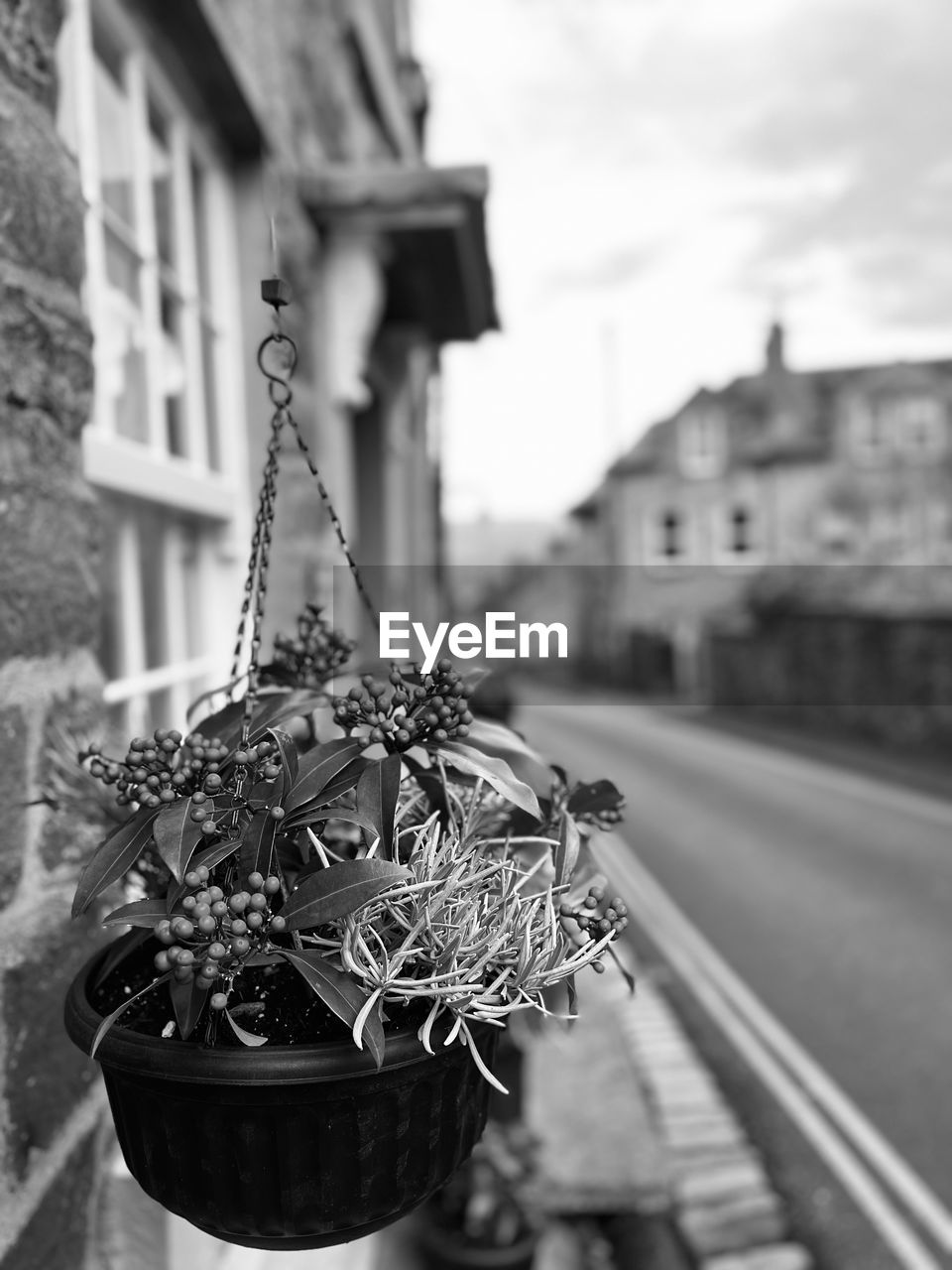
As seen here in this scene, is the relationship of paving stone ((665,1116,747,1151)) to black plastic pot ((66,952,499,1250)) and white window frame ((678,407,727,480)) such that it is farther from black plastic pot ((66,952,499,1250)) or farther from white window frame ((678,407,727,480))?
white window frame ((678,407,727,480))

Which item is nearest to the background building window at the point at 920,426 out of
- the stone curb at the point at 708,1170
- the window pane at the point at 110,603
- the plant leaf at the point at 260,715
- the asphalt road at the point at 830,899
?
the asphalt road at the point at 830,899

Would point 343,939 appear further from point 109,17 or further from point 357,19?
point 357,19

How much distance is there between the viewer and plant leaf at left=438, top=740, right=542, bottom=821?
1.04 meters

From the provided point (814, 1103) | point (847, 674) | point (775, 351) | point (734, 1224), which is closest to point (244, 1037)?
point (734, 1224)

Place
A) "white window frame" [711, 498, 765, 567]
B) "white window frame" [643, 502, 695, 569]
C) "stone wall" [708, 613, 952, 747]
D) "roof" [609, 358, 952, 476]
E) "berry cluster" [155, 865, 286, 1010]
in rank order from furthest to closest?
"white window frame" [643, 502, 695, 569] < "white window frame" [711, 498, 765, 567] < "roof" [609, 358, 952, 476] < "stone wall" [708, 613, 952, 747] < "berry cluster" [155, 865, 286, 1010]

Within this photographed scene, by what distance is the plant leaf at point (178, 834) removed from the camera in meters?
0.95

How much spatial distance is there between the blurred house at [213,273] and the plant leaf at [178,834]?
102 centimetres

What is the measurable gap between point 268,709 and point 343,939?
0.32 m

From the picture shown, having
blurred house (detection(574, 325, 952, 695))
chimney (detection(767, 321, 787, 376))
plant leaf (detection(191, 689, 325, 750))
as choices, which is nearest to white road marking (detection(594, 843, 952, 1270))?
plant leaf (detection(191, 689, 325, 750))

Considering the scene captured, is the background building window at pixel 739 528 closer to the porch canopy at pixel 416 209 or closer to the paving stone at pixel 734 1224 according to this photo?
the porch canopy at pixel 416 209

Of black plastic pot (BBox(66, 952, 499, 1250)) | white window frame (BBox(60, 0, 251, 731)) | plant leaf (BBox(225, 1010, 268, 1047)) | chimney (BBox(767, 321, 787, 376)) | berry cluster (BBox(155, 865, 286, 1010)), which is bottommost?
black plastic pot (BBox(66, 952, 499, 1250))

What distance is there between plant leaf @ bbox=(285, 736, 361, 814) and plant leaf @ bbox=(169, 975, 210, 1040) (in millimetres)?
176

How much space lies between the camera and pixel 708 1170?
4.12m

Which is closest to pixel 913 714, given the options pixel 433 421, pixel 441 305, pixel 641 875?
pixel 641 875
